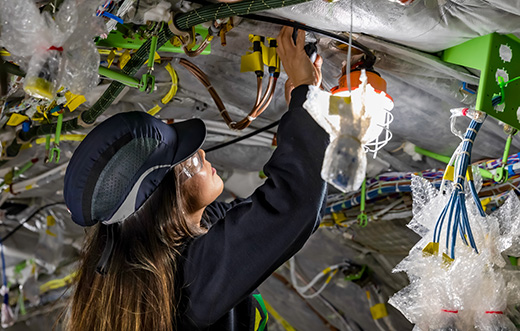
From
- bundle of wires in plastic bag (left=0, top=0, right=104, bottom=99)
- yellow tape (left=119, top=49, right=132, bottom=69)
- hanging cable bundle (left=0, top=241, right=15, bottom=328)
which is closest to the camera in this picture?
bundle of wires in plastic bag (left=0, top=0, right=104, bottom=99)

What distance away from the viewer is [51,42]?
1055 mm

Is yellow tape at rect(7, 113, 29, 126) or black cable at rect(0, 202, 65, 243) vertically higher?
yellow tape at rect(7, 113, 29, 126)

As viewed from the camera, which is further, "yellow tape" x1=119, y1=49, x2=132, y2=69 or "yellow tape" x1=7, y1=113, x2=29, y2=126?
"yellow tape" x1=7, y1=113, x2=29, y2=126

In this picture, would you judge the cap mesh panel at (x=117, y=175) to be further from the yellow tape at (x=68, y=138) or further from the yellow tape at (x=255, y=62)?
the yellow tape at (x=68, y=138)

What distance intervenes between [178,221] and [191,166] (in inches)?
6.8

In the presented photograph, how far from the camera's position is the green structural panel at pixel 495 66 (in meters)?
1.31

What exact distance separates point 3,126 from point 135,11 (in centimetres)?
134

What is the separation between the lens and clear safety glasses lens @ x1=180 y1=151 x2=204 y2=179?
1.49 m

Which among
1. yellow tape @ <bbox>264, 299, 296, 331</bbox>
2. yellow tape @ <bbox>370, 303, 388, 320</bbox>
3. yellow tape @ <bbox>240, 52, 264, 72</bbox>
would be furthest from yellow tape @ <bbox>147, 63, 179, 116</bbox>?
yellow tape @ <bbox>264, 299, 296, 331</bbox>

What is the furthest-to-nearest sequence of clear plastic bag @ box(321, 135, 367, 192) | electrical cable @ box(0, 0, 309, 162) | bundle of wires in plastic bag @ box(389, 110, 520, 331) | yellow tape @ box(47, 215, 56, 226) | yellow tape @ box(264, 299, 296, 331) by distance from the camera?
yellow tape @ box(47, 215, 56, 226)
yellow tape @ box(264, 299, 296, 331)
bundle of wires in plastic bag @ box(389, 110, 520, 331)
electrical cable @ box(0, 0, 309, 162)
clear plastic bag @ box(321, 135, 367, 192)

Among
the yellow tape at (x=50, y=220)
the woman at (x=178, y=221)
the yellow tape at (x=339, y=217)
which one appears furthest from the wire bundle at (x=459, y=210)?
the yellow tape at (x=50, y=220)

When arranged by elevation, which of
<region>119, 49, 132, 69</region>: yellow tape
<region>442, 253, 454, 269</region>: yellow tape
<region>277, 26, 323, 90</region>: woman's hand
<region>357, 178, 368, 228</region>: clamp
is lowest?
<region>357, 178, 368, 228</region>: clamp

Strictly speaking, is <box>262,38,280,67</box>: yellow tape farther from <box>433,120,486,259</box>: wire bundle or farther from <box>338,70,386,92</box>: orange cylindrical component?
<box>433,120,486,259</box>: wire bundle

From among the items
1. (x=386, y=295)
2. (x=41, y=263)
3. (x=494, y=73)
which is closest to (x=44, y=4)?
(x=494, y=73)
